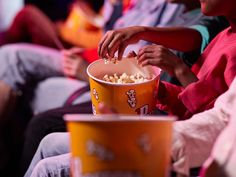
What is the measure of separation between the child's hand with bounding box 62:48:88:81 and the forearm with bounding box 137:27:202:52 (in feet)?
1.69

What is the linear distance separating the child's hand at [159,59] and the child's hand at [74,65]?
25.2 inches

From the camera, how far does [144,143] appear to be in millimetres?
789

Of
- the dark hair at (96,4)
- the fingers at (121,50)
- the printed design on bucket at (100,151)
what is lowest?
the dark hair at (96,4)

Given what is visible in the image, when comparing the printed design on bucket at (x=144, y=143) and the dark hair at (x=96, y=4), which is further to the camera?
the dark hair at (x=96, y=4)

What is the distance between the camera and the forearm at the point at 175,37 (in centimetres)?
126

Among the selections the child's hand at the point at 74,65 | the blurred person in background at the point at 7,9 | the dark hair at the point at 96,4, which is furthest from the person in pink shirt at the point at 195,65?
the blurred person in background at the point at 7,9

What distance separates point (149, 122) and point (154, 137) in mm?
30

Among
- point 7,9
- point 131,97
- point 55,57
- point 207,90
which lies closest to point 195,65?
point 207,90

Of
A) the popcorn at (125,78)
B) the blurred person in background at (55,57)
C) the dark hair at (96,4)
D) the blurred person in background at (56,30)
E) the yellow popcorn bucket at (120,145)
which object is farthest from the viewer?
the dark hair at (96,4)

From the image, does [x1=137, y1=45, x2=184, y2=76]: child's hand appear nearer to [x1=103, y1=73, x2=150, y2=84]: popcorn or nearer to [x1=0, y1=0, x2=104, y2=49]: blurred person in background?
[x1=103, y1=73, x2=150, y2=84]: popcorn

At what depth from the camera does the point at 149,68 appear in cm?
118

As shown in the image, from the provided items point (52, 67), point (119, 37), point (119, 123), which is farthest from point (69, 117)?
point (52, 67)

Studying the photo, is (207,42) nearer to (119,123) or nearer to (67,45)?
(119,123)

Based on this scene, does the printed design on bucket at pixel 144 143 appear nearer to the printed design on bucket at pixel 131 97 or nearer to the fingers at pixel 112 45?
the printed design on bucket at pixel 131 97
